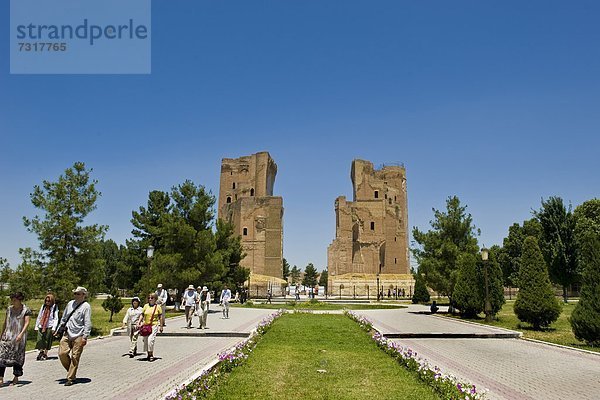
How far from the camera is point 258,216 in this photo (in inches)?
2911

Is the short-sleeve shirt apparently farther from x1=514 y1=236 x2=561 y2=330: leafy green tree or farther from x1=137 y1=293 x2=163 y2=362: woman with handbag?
x1=514 y1=236 x2=561 y2=330: leafy green tree

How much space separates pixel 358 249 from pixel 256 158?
23.5m

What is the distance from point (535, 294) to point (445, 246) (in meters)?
8.93

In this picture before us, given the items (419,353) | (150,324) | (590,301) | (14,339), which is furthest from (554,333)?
(14,339)

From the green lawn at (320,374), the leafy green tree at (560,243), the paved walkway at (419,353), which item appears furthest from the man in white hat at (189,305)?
the leafy green tree at (560,243)

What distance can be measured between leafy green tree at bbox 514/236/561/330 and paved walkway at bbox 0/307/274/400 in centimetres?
1011

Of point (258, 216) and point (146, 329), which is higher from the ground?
point (258, 216)

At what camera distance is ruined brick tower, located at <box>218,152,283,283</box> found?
71.6 meters

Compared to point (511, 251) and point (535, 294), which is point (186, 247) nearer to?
point (535, 294)

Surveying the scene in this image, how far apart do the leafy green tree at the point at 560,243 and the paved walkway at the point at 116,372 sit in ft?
107

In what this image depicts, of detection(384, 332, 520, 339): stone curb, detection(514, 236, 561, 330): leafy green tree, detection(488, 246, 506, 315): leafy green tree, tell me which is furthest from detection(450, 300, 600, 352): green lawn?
detection(488, 246, 506, 315): leafy green tree

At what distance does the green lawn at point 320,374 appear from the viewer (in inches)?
275

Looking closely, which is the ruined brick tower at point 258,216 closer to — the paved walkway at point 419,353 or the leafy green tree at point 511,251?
the leafy green tree at point 511,251

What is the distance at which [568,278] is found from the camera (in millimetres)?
37469
